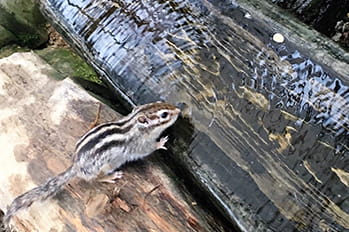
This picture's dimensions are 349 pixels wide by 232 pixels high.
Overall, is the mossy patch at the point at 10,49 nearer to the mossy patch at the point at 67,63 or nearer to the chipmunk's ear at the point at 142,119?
the mossy patch at the point at 67,63

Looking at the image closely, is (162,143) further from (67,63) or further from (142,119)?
(67,63)

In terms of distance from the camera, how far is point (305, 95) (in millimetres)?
3541

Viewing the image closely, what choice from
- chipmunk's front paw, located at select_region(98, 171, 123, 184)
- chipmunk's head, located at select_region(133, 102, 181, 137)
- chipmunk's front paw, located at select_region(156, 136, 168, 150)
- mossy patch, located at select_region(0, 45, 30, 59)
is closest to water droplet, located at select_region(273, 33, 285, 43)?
chipmunk's head, located at select_region(133, 102, 181, 137)

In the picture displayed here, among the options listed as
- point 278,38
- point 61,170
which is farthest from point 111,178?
point 278,38

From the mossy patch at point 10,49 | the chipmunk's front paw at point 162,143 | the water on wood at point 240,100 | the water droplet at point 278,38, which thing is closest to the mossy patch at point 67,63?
the mossy patch at point 10,49

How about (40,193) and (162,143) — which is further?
(162,143)

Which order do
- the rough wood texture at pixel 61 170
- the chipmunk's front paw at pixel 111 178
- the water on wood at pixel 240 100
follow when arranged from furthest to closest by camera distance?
the chipmunk's front paw at pixel 111 178 → the rough wood texture at pixel 61 170 → the water on wood at pixel 240 100

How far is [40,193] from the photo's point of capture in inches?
142

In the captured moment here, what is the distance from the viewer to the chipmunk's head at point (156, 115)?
3752mm

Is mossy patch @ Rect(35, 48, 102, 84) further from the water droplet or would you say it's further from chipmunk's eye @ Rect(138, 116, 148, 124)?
the water droplet

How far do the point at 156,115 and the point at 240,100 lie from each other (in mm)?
513

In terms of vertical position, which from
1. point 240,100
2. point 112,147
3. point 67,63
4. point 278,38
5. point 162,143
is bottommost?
point 67,63

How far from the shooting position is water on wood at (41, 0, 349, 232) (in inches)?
132

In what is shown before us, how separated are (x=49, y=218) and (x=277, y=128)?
1.41 metres
